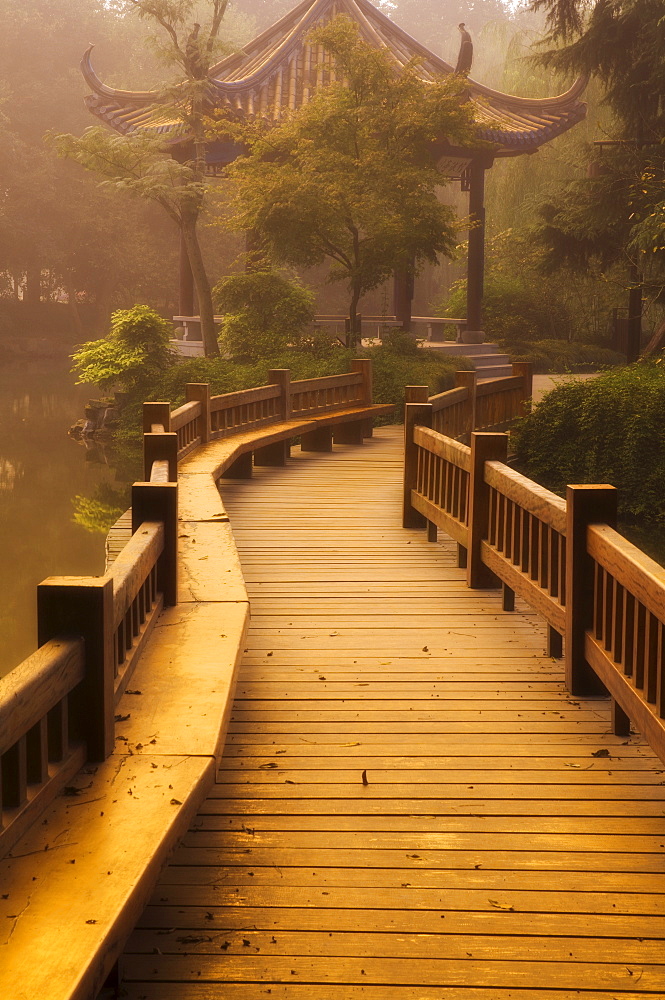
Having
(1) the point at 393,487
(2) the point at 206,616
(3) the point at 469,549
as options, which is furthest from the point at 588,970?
(1) the point at 393,487

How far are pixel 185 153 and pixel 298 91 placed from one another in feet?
8.61

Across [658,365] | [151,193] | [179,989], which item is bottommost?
[179,989]

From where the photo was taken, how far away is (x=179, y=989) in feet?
8.96

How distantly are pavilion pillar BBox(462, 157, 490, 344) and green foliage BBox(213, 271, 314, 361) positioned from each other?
14.9 ft

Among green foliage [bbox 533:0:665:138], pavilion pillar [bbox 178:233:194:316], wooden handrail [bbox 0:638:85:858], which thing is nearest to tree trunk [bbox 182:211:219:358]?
pavilion pillar [bbox 178:233:194:316]

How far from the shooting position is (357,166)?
719 inches

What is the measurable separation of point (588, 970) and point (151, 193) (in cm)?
2084

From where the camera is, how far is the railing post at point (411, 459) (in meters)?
8.89

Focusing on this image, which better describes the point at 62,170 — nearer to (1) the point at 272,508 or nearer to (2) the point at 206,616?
(1) the point at 272,508

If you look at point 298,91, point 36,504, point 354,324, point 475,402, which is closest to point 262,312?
point 354,324

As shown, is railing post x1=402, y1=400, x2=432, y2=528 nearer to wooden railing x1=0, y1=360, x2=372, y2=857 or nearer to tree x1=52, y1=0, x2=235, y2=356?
wooden railing x1=0, y1=360, x2=372, y2=857

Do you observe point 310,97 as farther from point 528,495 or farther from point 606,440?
point 528,495

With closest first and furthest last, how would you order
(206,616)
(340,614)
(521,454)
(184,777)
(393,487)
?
1. (184,777)
2. (206,616)
3. (340,614)
4. (393,487)
5. (521,454)

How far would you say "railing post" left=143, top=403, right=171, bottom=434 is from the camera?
30.1 feet
